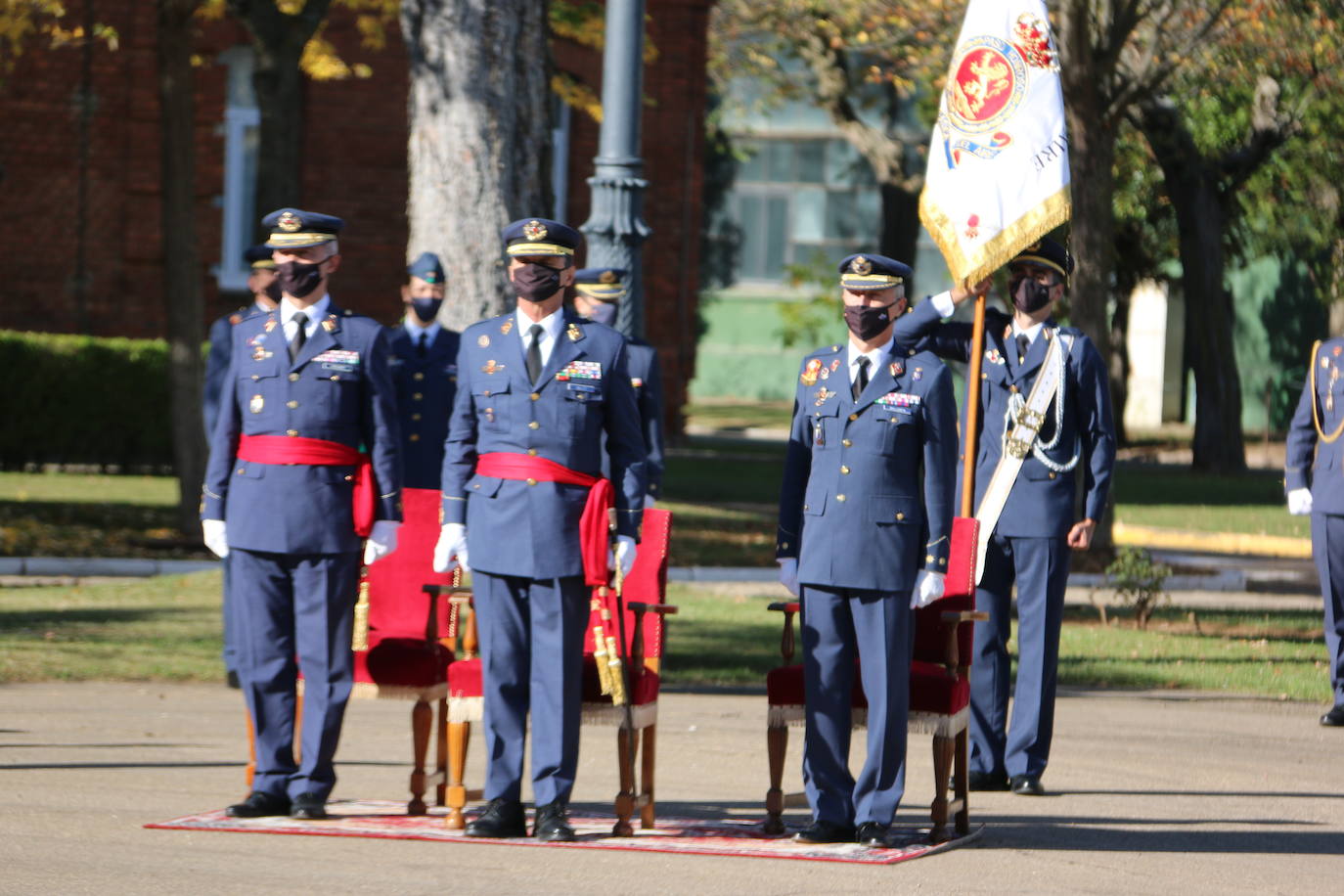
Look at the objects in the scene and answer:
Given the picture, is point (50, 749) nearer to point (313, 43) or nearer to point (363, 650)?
point (363, 650)

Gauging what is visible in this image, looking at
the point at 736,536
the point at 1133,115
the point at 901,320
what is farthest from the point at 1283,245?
the point at 901,320

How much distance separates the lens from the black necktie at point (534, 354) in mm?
7840

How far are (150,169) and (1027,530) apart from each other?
20841mm

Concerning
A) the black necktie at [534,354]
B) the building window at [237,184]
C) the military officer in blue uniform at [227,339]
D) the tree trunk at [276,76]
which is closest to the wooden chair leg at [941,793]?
the black necktie at [534,354]

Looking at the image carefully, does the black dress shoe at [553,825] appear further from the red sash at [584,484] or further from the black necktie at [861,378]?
the black necktie at [861,378]

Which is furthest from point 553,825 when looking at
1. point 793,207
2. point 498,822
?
point 793,207

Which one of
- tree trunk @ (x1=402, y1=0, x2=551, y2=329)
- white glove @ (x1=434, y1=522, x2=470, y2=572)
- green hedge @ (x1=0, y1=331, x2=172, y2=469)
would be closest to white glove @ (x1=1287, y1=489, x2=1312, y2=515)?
tree trunk @ (x1=402, y1=0, x2=551, y2=329)

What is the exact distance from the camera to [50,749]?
951 cm

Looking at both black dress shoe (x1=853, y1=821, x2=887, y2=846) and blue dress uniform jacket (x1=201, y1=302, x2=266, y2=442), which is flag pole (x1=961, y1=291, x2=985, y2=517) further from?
blue dress uniform jacket (x1=201, y1=302, x2=266, y2=442)

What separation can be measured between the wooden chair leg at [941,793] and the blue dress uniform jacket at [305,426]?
217 centimetres

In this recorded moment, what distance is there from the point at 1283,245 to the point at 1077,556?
60.3 ft

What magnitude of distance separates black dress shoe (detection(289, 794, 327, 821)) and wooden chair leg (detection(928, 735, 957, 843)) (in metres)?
2.21

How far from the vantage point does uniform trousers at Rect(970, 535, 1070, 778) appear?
9023 millimetres

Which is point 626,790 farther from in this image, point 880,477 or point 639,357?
point 639,357
